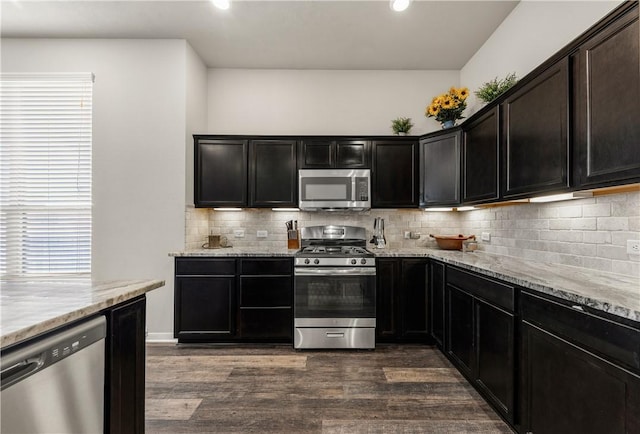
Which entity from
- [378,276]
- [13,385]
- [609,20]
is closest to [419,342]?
[378,276]

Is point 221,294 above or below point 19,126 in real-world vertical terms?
below

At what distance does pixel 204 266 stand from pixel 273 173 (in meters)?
1.28

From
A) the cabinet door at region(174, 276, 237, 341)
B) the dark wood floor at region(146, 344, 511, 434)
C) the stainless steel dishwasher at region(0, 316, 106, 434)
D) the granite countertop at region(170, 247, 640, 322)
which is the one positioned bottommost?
the dark wood floor at region(146, 344, 511, 434)

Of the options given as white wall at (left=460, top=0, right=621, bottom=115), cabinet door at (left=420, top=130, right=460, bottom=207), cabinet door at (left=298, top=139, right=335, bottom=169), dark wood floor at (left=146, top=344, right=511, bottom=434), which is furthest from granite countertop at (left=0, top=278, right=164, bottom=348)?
white wall at (left=460, top=0, right=621, bottom=115)

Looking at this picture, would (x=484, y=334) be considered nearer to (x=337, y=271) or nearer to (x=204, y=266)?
(x=337, y=271)

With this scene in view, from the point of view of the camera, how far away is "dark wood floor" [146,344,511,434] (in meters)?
1.98

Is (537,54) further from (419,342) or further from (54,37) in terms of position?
(54,37)

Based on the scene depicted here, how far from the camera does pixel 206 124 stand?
4.02m

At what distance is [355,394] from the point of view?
7.61 feet

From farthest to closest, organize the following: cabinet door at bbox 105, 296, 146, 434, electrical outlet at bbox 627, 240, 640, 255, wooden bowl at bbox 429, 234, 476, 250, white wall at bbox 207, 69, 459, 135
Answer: white wall at bbox 207, 69, 459, 135, wooden bowl at bbox 429, 234, 476, 250, electrical outlet at bbox 627, 240, 640, 255, cabinet door at bbox 105, 296, 146, 434

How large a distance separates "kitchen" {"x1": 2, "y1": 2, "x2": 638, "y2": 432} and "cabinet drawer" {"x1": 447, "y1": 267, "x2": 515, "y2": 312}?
1.97 feet

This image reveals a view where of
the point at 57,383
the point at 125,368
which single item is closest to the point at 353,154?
the point at 125,368

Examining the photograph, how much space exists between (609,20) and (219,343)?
377 cm

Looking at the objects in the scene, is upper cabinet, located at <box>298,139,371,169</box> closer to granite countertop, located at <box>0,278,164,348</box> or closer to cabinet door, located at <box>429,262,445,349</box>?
cabinet door, located at <box>429,262,445,349</box>
